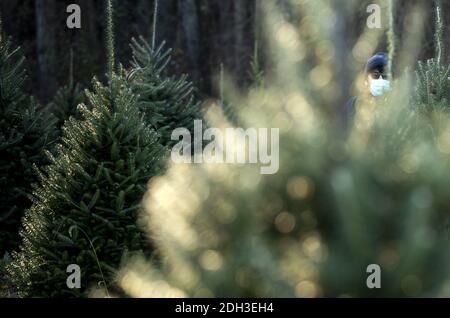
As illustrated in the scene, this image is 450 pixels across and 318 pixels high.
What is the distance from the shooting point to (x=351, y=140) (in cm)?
296

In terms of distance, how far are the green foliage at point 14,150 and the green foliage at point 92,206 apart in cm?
228

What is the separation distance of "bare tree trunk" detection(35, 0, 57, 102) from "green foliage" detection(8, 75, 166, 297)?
1649cm

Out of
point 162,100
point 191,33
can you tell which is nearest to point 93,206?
point 162,100

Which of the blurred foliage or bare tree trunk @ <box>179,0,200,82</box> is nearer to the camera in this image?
the blurred foliage

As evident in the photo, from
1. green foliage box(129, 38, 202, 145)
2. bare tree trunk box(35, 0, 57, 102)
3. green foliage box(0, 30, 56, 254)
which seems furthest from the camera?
bare tree trunk box(35, 0, 57, 102)

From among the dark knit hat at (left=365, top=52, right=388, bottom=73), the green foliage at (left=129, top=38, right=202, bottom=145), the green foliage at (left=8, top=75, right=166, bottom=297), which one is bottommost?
the green foliage at (left=8, top=75, right=166, bottom=297)

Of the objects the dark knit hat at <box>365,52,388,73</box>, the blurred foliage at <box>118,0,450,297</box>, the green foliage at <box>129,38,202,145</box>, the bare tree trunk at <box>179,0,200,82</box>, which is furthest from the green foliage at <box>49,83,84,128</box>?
the bare tree trunk at <box>179,0,200,82</box>

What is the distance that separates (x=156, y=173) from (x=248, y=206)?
3.23m

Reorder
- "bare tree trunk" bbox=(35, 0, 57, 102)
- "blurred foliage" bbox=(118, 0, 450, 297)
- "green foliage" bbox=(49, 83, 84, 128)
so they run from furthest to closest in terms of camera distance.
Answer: "bare tree trunk" bbox=(35, 0, 57, 102)
"green foliage" bbox=(49, 83, 84, 128)
"blurred foliage" bbox=(118, 0, 450, 297)

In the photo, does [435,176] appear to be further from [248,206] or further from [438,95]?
[438,95]

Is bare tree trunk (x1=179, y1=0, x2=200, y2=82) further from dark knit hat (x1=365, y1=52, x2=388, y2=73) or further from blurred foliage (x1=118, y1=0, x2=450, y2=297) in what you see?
blurred foliage (x1=118, y1=0, x2=450, y2=297)

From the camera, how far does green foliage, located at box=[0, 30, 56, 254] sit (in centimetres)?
827

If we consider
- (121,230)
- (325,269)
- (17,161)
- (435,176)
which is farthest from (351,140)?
(17,161)

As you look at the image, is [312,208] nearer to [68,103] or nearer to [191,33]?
[68,103]
